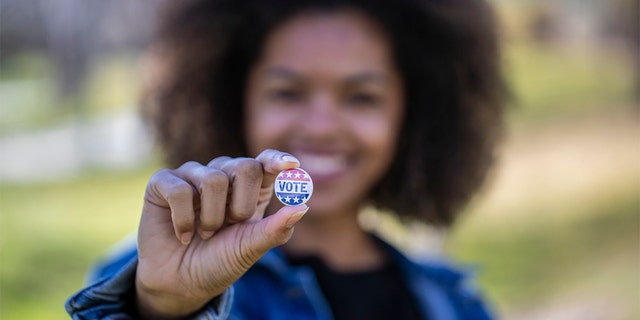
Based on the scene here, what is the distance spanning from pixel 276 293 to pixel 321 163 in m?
0.38

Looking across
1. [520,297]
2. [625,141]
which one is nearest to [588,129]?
[625,141]

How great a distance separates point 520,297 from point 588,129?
3.70 meters

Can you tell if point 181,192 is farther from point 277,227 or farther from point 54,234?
point 54,234

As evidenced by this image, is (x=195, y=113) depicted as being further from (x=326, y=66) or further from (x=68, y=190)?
(x=68, y=190)

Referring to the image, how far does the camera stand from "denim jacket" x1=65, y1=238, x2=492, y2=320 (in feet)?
4.51

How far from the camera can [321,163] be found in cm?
215

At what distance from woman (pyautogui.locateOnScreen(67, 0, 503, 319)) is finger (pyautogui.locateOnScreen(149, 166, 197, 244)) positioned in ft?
1.84

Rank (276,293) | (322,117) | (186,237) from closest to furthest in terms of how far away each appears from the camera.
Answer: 1. (186,237)
2. (276,293)
3. (322,117)

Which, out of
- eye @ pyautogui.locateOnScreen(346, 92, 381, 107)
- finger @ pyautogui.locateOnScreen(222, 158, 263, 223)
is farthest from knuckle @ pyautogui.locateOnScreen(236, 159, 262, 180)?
eye @ pyautogui.locateOnScreen(346, 92, 381, 107)

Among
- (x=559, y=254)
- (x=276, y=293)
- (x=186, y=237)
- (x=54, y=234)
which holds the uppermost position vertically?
(x=559, y=254)

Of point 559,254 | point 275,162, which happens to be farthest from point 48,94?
point 275,162

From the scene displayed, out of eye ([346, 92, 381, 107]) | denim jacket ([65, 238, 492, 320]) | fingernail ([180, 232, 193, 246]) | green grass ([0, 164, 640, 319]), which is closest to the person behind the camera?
fingernail ([180, 232, 193, 246])

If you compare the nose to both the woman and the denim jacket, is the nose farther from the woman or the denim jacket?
→ the denim jacket

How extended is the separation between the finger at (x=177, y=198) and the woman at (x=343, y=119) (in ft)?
1.84
